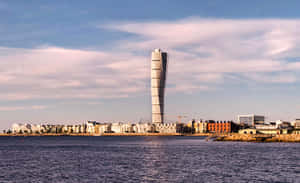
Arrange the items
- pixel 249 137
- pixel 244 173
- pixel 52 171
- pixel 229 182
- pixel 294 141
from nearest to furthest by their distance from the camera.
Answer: pixel 229 182, pixel 244 173, pixel 52 171, pixel 294 141, pixel 249 137

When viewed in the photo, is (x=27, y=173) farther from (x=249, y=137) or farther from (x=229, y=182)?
(x=249, y=137)

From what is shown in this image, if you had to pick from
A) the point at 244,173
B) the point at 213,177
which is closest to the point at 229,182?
the point at 213,177

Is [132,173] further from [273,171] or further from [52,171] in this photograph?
[273,171]

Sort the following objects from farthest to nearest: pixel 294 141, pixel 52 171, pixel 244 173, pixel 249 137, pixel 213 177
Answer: pixel 249 137
pixel 294 141
pixel 52 171
pixel 244 173
pixel 213 177

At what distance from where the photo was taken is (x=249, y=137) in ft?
532

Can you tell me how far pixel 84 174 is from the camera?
53406 mm

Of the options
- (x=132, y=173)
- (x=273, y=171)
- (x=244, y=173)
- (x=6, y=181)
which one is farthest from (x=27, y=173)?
(x=273, y=171)

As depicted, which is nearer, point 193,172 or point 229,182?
point 229,182

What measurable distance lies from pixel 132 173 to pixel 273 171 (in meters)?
16.7

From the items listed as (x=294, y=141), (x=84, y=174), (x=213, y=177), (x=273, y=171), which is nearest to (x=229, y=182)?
(x=213, y=177)

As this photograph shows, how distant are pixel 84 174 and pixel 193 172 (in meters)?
12.6

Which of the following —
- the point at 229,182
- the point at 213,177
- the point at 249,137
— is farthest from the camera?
the point at 249,137

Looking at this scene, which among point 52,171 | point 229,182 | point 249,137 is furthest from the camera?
point 249,137

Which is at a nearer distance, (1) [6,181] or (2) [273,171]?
(1) [6,181]
